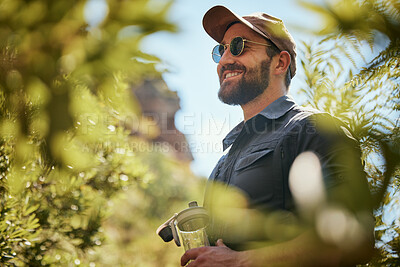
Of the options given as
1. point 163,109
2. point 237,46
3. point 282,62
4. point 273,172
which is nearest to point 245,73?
point 237,46

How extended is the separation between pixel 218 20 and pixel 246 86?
0.61 metres

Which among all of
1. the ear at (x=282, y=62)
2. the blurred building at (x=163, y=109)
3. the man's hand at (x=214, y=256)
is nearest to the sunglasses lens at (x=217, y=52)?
the ear at (x=282, y=62)

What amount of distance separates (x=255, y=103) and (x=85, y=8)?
1.85m

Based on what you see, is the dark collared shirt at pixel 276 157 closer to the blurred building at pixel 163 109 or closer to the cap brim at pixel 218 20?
the cap brim at pixel 218 20

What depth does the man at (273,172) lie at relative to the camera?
17.4 inches

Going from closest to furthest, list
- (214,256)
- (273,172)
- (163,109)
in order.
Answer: (214,256) → (273,172) → (163,109)

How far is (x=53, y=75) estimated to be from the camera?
0.73 m

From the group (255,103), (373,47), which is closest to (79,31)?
(373,47)

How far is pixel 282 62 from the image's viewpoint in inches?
99.3

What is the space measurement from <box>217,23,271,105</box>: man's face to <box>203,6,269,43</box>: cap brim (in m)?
0.15

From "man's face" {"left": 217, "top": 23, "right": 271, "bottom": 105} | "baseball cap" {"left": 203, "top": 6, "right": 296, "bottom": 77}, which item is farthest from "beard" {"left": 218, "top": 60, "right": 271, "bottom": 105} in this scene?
"baseball cap" {"left": 203, "top": 6, "right": 296, "bottom": 77}

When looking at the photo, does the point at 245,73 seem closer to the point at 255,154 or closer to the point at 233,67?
the point at 233,67

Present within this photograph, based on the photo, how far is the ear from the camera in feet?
8.21

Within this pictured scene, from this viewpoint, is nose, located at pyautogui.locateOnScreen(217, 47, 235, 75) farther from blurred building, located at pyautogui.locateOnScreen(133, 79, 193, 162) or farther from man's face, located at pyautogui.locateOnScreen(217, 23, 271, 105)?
blurred building, located at pyautogui.locateOnScreen(133, 79, 193, 162)
